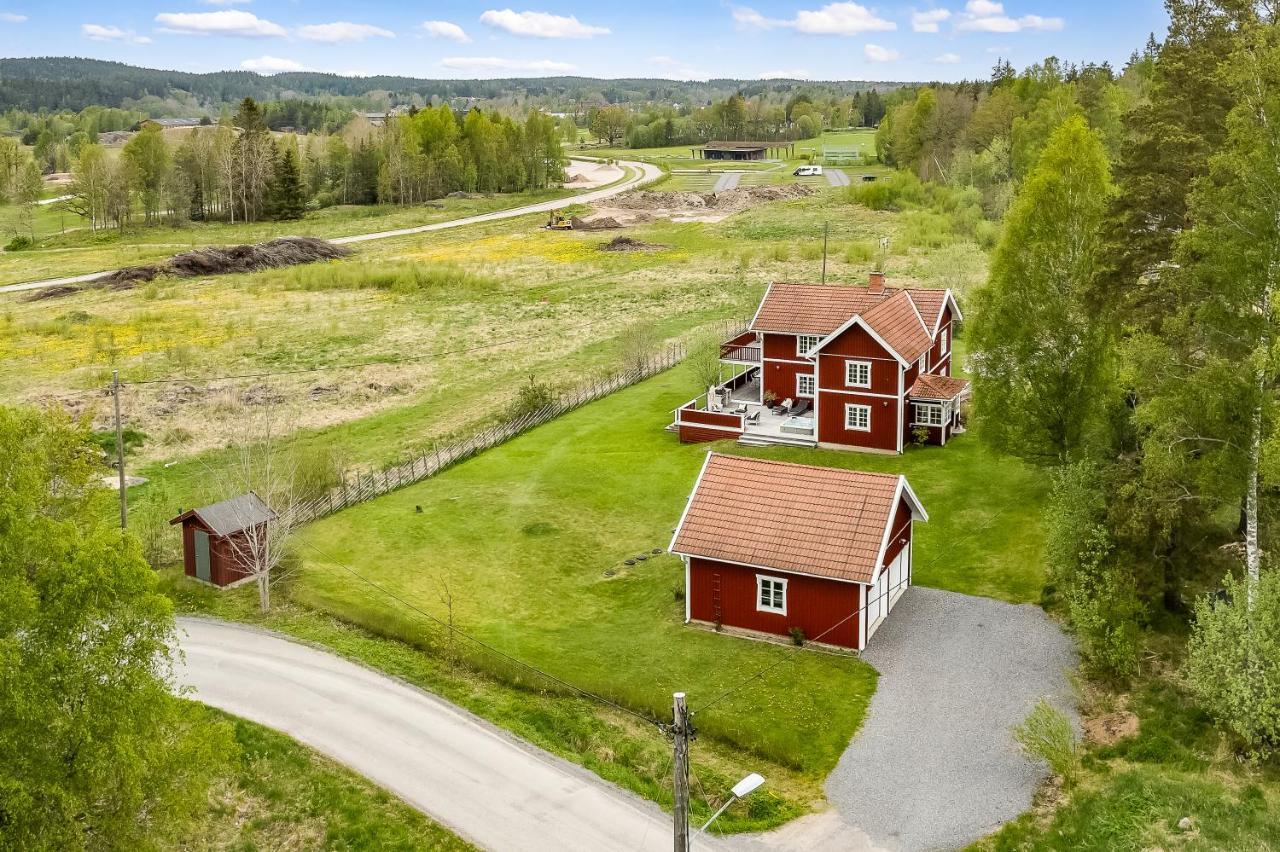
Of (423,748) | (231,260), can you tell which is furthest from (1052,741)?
(231,260)

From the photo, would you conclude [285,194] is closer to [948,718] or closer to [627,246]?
[627,246]

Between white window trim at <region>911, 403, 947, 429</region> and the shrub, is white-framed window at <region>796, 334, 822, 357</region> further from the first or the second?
the shrub

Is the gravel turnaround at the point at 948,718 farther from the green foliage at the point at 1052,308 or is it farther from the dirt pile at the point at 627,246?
the dirt pile at the point at 627,246

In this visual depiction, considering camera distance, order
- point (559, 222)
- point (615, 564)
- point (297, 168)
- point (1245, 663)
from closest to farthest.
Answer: point (1245, 663), point (615, 564), point (559, 222), point (297, 168)

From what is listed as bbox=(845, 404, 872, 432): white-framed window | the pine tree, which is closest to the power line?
bbox=(845, 404, 872, 432): white-framed window

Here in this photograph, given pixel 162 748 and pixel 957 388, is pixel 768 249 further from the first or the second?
pixel 162 748

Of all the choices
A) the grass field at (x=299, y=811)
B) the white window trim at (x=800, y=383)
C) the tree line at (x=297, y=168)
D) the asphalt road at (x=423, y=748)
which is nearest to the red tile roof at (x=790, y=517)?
the asphalt road at (x=423, y=748)
